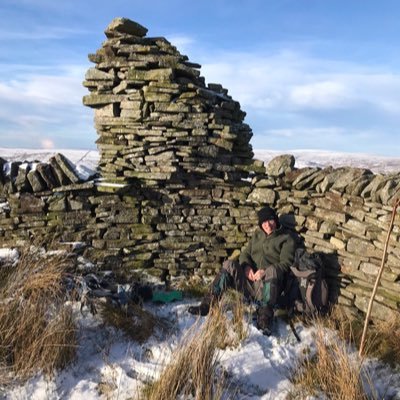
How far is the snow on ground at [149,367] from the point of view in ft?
13.5

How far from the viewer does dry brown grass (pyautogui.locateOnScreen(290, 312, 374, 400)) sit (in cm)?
387

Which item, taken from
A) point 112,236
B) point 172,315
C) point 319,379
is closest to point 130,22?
point 112,236

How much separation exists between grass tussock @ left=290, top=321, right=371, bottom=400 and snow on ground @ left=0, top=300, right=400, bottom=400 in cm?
17

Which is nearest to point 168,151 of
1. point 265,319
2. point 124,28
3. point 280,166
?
point 280,166

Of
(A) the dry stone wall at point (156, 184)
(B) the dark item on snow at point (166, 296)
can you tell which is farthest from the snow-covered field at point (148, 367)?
(A) the dry stone wall at point (156, 184)

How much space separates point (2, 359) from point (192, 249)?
3457 mm

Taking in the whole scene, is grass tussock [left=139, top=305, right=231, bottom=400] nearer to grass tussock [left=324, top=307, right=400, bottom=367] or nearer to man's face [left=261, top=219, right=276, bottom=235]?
grass tussock [left=324, top=307, right=400, bottom=367]

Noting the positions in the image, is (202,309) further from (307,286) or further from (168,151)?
(168,151)

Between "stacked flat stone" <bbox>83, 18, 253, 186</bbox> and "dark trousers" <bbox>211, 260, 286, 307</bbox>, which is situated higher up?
"stacked flat stone" <bbox>83, 18, 253, 186</bbox>

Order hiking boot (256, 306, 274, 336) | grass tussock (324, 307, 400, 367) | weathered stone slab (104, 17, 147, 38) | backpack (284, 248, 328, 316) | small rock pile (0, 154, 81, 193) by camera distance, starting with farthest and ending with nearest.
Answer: weathered stone slab (104, 17, 147, 38)
small rock pile (0, 154, 81, 193)
backpack (284, 248, 328, 316)
hiking boot (256, 306, 274, 336)
grass tussock (324, 307, 400, 367)

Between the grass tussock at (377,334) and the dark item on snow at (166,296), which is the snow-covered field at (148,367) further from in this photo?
the dark item on snow at (166,296)

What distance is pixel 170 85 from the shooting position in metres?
6.64

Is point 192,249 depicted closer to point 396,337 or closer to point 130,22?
point 396,337

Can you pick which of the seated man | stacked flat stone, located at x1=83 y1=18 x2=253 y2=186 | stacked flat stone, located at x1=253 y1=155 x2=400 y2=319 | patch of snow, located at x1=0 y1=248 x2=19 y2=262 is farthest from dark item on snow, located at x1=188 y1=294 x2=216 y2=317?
patch of snow, located at x1=0 y1=248 x2=19 y2=262
